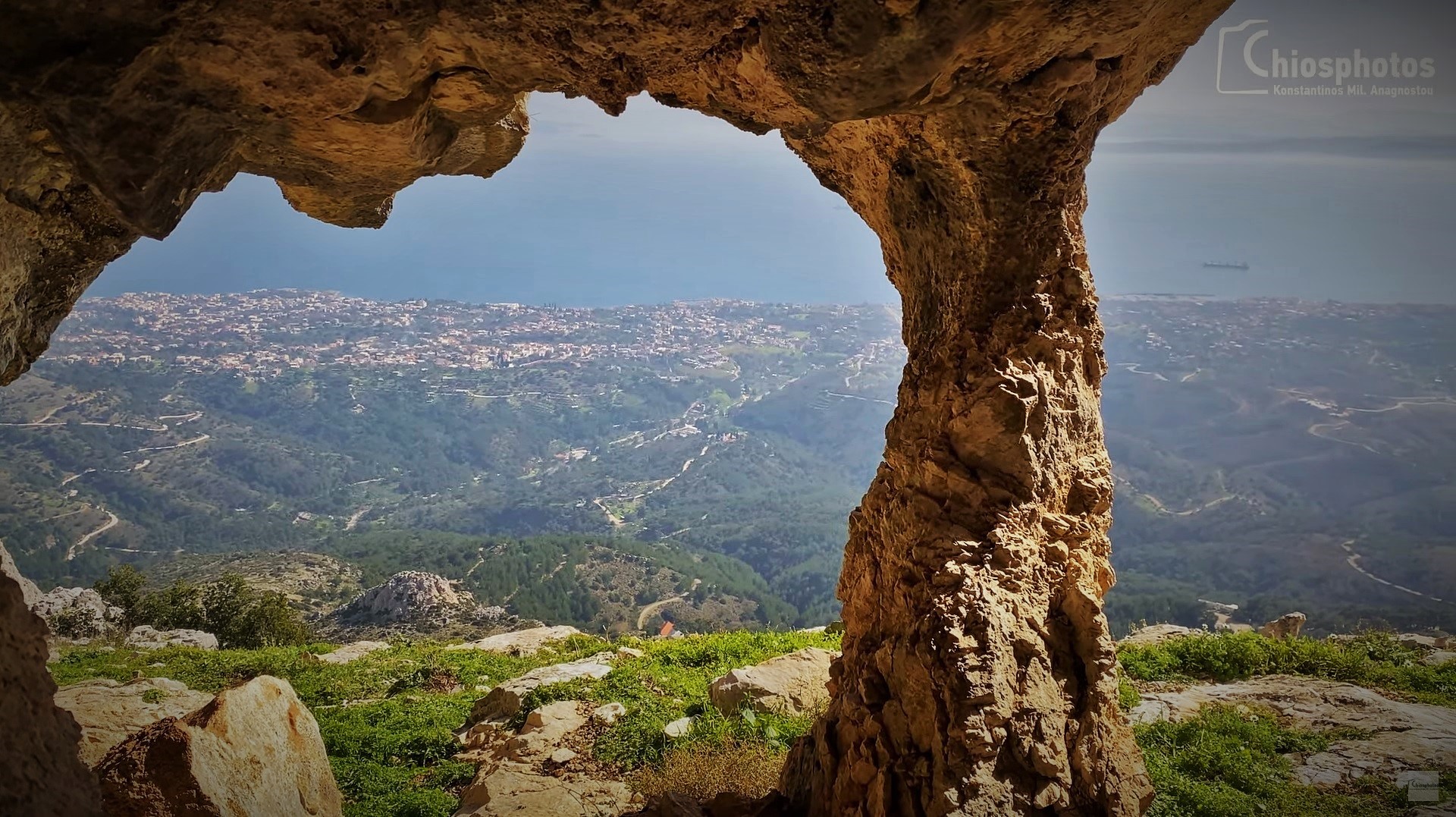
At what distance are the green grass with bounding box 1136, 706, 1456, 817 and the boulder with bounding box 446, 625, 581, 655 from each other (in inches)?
467

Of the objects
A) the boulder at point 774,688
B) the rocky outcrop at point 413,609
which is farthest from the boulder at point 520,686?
the rocky outcrop at point 413,609

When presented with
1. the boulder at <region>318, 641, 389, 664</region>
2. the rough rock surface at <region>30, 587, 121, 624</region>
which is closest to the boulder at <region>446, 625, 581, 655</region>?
the boulder at <region>318, 641, 389, 664</region>

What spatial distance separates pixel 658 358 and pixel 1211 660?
18119 centimetres

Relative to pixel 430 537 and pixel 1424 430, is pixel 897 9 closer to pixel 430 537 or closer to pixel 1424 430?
pixel 430 537

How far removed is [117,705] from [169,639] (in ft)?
37.0

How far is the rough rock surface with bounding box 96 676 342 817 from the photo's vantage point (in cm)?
630

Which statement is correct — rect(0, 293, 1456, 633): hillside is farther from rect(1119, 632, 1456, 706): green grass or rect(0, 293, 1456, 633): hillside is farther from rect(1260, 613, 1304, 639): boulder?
rect(1119, 632, 1456, 706): green grass

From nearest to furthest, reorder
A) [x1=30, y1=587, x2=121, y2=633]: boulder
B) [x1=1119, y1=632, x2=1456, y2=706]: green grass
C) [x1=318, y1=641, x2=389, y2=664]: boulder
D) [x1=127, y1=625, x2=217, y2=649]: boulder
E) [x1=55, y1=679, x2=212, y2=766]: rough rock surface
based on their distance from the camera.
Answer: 1. [x1=55, y1=679, x2=212, y2=766]: rough rock surface
2. [x1=1119, y1=632, x2=1456, y2=706]: green grass
3. [x1=318, y1=641, x2=389, y2=664]: boulder
4. [x1=127, y1=625, x2=217, y2=649]: boulder
5. [x1=30, y1=587, x2=121, y2=633]: boulder

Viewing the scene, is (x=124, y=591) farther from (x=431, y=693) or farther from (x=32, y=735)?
(x=32, y=735)

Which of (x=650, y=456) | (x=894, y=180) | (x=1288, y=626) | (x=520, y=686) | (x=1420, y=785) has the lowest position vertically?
(x=650, y=456)

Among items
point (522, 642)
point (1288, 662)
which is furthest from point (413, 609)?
point (1288, 662)

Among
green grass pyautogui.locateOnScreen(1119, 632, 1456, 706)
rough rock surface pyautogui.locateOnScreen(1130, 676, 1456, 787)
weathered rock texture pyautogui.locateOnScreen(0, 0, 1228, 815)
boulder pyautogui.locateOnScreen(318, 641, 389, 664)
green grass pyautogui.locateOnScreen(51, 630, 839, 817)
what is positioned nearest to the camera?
weathered rock texture pyautogui.locateOnScreen(0, 0, 1228, 815)

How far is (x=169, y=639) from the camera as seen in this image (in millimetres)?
18641

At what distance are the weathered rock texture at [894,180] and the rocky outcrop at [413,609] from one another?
29.1m
